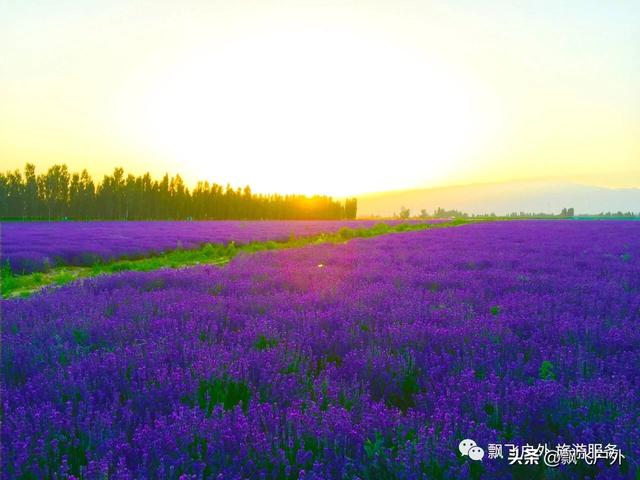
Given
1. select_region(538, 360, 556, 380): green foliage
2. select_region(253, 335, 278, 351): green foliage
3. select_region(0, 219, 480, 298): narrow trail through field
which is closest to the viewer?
select_region(538, 360, 556, 380): green foliage

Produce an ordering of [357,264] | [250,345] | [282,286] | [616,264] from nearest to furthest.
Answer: [250,345] < [282,286] < [616,264] < [357,264]

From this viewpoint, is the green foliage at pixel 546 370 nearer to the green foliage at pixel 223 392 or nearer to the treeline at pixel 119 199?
the green foliage at pixel 223 392

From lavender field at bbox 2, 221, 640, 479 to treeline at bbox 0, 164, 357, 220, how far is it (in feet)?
240

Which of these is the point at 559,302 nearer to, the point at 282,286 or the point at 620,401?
the point at 620,401

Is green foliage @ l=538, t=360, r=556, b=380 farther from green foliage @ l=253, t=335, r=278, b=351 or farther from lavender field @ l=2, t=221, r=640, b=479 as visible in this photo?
green foliage @ l=253, t=335, r=278, b=351

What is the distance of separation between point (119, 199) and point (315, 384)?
7709cm

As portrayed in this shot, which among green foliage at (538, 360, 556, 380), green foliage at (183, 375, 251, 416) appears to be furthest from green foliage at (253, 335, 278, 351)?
green foliage at (538, 360, 556, 380)

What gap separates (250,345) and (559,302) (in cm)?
314

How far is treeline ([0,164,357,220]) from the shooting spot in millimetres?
65250

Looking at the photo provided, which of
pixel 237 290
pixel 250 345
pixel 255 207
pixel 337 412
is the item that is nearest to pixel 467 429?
pixel 337 412

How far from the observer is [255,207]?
290 feet

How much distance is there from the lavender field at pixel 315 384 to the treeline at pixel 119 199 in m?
73.2

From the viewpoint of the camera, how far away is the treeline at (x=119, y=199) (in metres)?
65.2

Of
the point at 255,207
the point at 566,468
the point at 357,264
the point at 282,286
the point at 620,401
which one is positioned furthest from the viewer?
the point at 255,207
